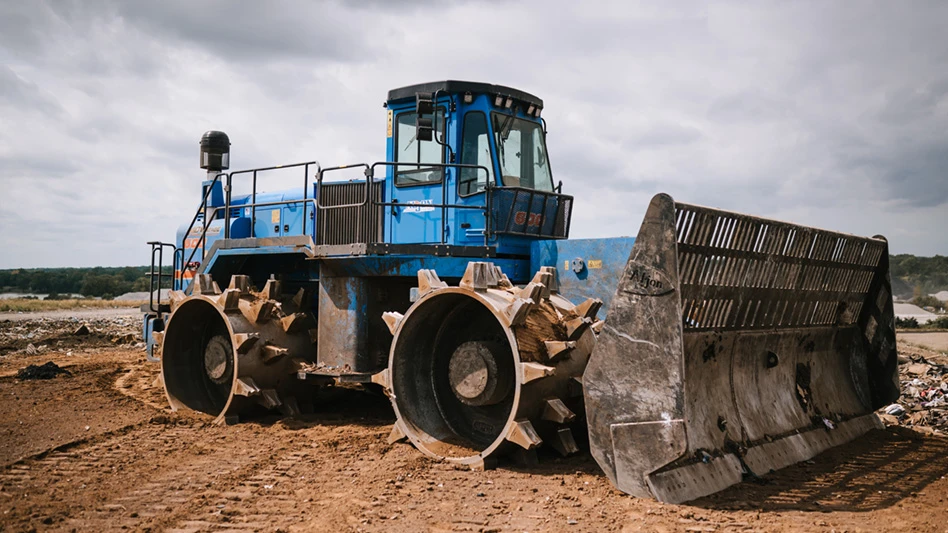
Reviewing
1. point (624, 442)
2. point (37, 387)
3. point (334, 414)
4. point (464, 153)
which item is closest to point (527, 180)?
point (464, 153)

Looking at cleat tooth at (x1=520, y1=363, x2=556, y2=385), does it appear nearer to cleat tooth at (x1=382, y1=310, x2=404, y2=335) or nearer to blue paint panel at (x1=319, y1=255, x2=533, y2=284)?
cleat tooth at (x1=382, y1=310, x2=404, y2=335)

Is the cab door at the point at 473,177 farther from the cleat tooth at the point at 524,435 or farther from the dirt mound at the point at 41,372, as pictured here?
the dirt mound at the point at 41,372

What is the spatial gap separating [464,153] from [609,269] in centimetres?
214

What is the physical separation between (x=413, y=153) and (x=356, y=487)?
4.37 m

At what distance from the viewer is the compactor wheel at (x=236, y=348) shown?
30.1 feet

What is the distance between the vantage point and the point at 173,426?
30.2 feet

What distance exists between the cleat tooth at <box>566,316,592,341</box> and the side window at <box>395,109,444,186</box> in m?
2.80

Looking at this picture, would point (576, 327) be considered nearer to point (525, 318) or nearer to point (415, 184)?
point (525, 318)

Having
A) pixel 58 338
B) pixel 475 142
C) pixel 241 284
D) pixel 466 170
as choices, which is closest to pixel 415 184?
pixel 466 170

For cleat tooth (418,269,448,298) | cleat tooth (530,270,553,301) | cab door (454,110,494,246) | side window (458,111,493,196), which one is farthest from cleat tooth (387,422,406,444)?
side window (458,111,493,196)

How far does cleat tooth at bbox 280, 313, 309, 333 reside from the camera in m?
9.50

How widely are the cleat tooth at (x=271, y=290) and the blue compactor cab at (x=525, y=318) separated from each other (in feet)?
0.13

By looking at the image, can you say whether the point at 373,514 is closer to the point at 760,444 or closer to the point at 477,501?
the point at 477,501

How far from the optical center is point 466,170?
9055 mm
